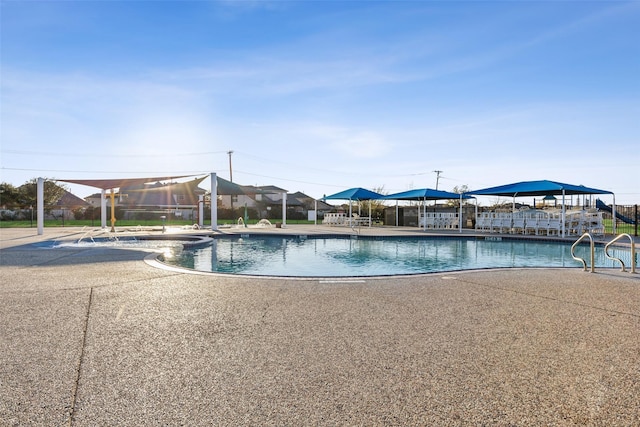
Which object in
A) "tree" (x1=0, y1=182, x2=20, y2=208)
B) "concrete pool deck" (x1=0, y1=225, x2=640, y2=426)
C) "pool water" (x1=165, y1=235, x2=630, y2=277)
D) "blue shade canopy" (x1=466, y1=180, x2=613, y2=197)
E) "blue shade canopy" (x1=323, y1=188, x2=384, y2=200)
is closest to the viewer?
"concrete pool deck" (x1=0, y1=225, x2=640, y2=426)

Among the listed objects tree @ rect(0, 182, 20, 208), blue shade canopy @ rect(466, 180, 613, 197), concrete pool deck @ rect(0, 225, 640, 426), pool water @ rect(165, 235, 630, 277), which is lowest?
pool water @ rect(165, 235, 630, 277)

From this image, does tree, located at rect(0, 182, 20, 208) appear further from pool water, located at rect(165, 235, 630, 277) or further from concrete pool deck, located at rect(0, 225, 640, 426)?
concrete pool deck, located at rect(0, 225, 640, 426)

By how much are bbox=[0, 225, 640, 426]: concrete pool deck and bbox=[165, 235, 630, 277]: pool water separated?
255 cm

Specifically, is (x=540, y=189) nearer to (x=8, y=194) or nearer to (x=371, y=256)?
(x=371, y=256)

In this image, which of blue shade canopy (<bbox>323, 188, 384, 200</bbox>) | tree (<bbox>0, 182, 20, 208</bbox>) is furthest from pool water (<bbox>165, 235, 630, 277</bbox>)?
tree (<bbox>0, 182, 20, 208</bbox>)

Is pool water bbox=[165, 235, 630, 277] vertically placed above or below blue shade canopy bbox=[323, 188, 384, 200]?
below

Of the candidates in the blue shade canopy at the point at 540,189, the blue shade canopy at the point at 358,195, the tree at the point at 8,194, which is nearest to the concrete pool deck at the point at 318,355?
the blue shade canopy at the point at 540,189

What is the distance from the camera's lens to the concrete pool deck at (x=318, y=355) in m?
2.01

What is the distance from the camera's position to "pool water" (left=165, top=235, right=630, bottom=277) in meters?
8.48

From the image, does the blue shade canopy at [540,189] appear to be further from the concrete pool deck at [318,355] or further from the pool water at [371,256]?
the concrete pool deck at [318,355]

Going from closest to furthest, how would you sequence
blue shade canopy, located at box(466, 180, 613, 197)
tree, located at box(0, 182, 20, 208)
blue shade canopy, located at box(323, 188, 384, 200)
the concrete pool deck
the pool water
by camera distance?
1. the concrete pool deck
2. the pool water
3. blue shade canopy, located at box(466, 180, 613, 197)
4. blue shade canopy, located at box(323, 188, 384, 200)
5. tree, located at box(0, 182, 20, 208)

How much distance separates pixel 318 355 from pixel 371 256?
7.96 meters

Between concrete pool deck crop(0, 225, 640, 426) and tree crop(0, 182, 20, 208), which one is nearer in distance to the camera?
concrete pool deck crop(0, 225, 640, 426)

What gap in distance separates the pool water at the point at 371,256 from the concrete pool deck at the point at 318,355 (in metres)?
2.55
